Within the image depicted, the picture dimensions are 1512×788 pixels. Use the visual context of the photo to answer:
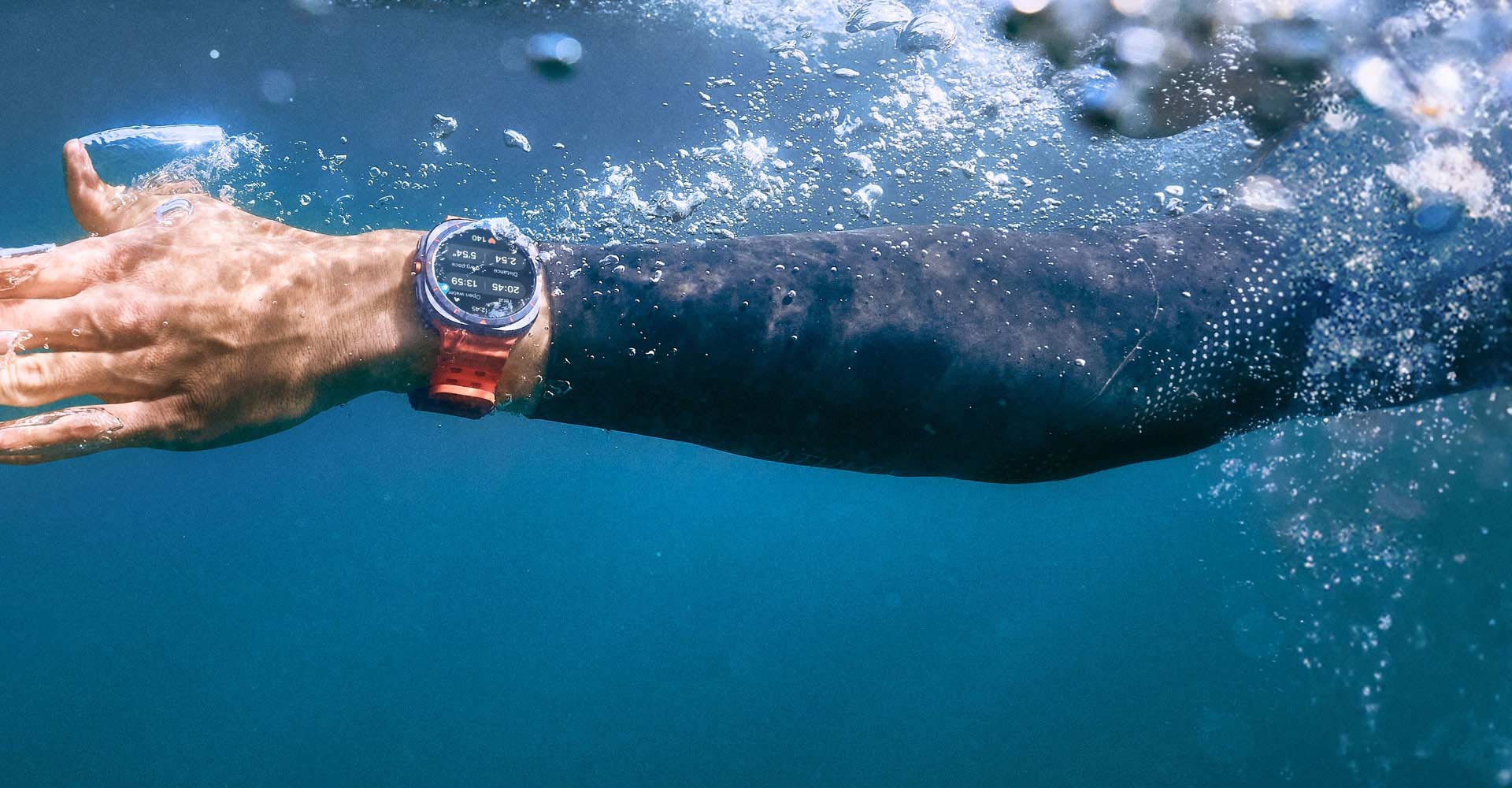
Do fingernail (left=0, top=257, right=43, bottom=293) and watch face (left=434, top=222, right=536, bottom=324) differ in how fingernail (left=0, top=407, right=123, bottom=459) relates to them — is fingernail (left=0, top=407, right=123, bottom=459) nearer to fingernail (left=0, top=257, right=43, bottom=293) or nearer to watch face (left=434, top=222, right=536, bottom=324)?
fingernail (left=0, top=257, right=43, bottom=293)

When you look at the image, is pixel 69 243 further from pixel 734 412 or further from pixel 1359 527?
pixel 1359 527

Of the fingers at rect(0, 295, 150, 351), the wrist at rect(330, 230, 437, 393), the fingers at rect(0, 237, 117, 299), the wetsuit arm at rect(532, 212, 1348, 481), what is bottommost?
the wetsuit arm at rect(532, 212, 1348, 481)

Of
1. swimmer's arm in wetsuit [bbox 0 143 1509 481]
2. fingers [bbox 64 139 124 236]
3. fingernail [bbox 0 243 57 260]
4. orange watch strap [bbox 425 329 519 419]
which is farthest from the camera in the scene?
fingers [bbox 64 139 124 236]

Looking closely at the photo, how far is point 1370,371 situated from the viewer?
2154 mm

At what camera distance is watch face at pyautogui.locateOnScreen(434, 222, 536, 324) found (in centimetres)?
173

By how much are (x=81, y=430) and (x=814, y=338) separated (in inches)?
55.0

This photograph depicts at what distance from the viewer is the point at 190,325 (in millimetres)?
1458

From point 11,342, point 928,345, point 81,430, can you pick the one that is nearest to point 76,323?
point 11,342

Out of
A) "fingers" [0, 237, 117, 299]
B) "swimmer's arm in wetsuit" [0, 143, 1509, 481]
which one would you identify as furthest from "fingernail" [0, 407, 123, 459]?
"fingers" [0, 237, 117, 299]

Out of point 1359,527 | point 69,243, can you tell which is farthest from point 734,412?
point 1359,527

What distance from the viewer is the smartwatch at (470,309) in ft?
5.62

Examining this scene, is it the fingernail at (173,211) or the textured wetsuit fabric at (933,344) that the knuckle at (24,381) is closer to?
the fingernail at (173,211)

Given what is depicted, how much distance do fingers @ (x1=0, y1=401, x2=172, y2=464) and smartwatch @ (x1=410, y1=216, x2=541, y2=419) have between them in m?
0.51

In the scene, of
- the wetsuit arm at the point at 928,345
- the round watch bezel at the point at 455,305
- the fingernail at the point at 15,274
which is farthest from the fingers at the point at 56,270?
the wetsuit arm at the point at 928,345
